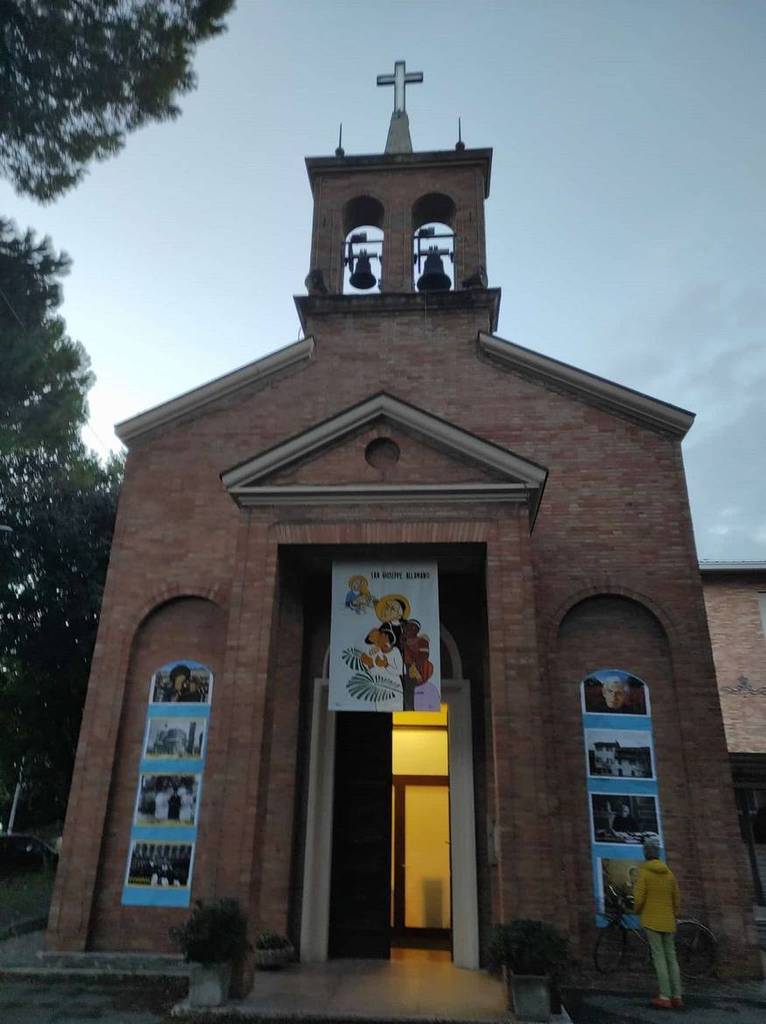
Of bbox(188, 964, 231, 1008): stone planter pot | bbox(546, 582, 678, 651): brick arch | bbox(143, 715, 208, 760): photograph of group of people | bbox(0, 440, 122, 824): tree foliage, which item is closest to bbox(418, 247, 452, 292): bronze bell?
bbox(546, 582, 678, 651): brick arch

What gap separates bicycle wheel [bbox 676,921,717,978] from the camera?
776 centimetres

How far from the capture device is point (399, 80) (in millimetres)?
14562

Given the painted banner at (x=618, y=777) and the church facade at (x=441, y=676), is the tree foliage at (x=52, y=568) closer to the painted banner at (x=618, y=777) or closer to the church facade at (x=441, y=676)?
the church facade at (x=441, y=676)

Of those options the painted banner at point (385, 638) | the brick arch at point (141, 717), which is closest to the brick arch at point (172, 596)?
the brick arch at point (141, 717)

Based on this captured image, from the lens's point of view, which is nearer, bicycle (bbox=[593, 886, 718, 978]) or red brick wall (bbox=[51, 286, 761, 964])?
red brick wall (bbox=[51, 286, 761, 964])

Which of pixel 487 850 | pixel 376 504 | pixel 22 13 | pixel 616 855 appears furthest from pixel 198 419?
pixel 616 855

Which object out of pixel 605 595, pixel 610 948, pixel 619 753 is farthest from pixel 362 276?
pixel 610 948

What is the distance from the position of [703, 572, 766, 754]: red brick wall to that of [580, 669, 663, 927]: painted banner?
9539 mm

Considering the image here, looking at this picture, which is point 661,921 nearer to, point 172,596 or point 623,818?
point 623,818

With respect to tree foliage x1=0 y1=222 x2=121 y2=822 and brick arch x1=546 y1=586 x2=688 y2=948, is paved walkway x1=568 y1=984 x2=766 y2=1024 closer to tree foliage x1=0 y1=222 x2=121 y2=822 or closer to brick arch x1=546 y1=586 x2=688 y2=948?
brick arch x1=546 y1=586 x2=688 y2=948

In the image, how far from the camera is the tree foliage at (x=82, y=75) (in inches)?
308

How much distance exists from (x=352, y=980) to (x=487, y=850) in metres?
2.11

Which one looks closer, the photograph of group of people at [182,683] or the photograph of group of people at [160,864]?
the photograph of group of people at [160,864]

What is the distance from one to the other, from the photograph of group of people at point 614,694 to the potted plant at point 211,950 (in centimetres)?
490
